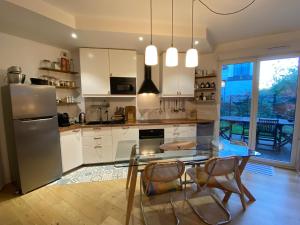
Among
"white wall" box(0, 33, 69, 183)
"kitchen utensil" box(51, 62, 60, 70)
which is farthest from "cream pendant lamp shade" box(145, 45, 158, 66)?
"white wall" box(0, 33, 69, 183)

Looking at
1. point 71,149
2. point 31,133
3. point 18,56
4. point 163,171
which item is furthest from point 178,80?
point 18,56

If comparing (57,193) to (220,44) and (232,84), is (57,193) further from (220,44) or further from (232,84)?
(220,44)

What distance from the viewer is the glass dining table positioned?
176 cm

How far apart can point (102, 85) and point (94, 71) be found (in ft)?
1.06

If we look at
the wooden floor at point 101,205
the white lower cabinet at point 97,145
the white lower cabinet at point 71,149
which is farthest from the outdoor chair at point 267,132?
the white lower cabinet at point 71,149

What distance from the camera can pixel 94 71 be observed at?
327cm

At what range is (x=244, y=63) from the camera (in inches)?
136

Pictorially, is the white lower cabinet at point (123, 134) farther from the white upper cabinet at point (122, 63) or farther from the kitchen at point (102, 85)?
the white upper cabinet at point (122, 63)

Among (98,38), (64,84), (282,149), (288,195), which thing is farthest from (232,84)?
(64,84)

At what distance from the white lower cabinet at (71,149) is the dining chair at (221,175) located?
2175mm

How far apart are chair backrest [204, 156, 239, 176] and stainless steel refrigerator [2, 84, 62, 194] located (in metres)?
2.45

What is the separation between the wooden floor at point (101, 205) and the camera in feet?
6.01

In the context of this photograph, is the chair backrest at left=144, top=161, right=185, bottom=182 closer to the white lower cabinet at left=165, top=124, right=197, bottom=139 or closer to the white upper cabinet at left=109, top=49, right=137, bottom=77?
the white lower cabinet at left=165, top=124, right=197, bottom=139

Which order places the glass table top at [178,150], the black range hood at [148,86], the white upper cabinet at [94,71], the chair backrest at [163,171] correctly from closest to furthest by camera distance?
1. the chair backrest at [163,171]
2. the glass table top at [178,150]
3. the white upper cabinet at [94,71]
4. the black range hood at [148,86]
